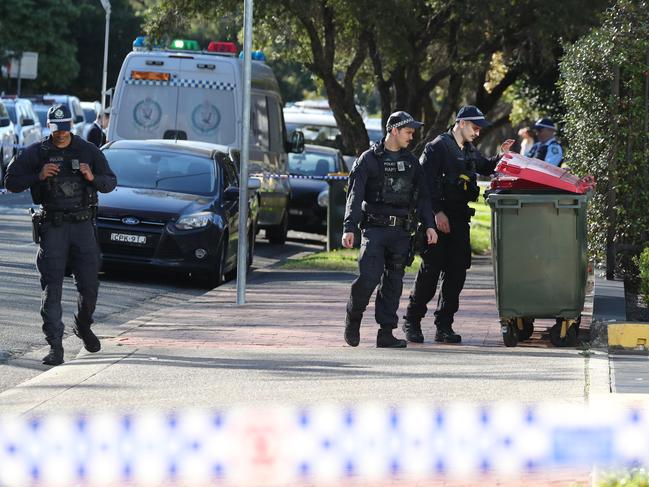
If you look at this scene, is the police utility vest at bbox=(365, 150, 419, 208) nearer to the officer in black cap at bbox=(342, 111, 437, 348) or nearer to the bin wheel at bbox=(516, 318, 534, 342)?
the officer in black cap at bbox=(342, 111, 437, 348)

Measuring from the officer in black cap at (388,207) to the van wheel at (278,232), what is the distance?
11602 millimetres

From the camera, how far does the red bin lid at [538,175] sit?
1080cm

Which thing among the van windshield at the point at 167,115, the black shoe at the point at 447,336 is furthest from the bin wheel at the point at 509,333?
the van windshield at the point at 167,115

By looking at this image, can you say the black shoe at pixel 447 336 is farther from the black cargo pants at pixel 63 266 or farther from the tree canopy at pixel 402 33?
the tree canopy at pixel 402 33

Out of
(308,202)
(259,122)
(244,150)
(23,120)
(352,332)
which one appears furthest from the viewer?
(23,120)

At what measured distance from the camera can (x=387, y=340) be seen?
1089cm

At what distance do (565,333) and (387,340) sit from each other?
1317 millimetres

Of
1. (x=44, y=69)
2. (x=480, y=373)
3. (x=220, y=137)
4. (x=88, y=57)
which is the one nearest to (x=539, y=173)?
(x=480, y=373)

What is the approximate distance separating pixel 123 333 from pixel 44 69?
2031 inches

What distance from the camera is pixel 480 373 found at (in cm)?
942

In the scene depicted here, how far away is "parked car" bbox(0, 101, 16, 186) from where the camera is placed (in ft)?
97.1

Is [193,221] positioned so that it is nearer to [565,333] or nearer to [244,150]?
[244,150]

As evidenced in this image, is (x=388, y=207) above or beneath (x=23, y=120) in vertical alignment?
beneath

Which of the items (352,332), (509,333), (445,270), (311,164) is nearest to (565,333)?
(509,333)
